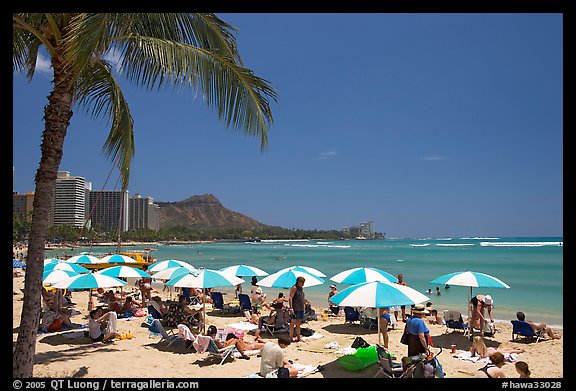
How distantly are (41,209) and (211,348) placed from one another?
3.88 meters

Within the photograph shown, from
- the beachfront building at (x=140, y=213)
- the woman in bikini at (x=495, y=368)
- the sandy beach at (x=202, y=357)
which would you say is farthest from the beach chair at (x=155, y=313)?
the beachfront building at (x=140, y=213)

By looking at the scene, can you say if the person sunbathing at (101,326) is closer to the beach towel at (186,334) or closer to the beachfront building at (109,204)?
the beach towel at (186,334)

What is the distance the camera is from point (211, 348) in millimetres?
7539

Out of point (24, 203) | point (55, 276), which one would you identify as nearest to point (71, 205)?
point (24, 203)

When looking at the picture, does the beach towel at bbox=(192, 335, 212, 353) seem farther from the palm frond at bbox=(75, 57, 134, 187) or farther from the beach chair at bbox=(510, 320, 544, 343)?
the beach chair at bbox=(510, 320, 544, 343)

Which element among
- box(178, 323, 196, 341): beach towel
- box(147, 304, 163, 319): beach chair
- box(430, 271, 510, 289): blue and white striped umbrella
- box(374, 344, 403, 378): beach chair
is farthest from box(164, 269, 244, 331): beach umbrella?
box(430, 271, 510, 289): blue and white striped umbrella

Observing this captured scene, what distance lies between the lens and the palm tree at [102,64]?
188 inches

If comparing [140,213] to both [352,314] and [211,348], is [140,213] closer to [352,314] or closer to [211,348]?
[352,314]

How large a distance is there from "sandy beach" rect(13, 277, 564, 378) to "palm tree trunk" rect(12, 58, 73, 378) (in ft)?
4.77

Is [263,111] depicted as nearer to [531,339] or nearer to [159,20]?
[159,20]
